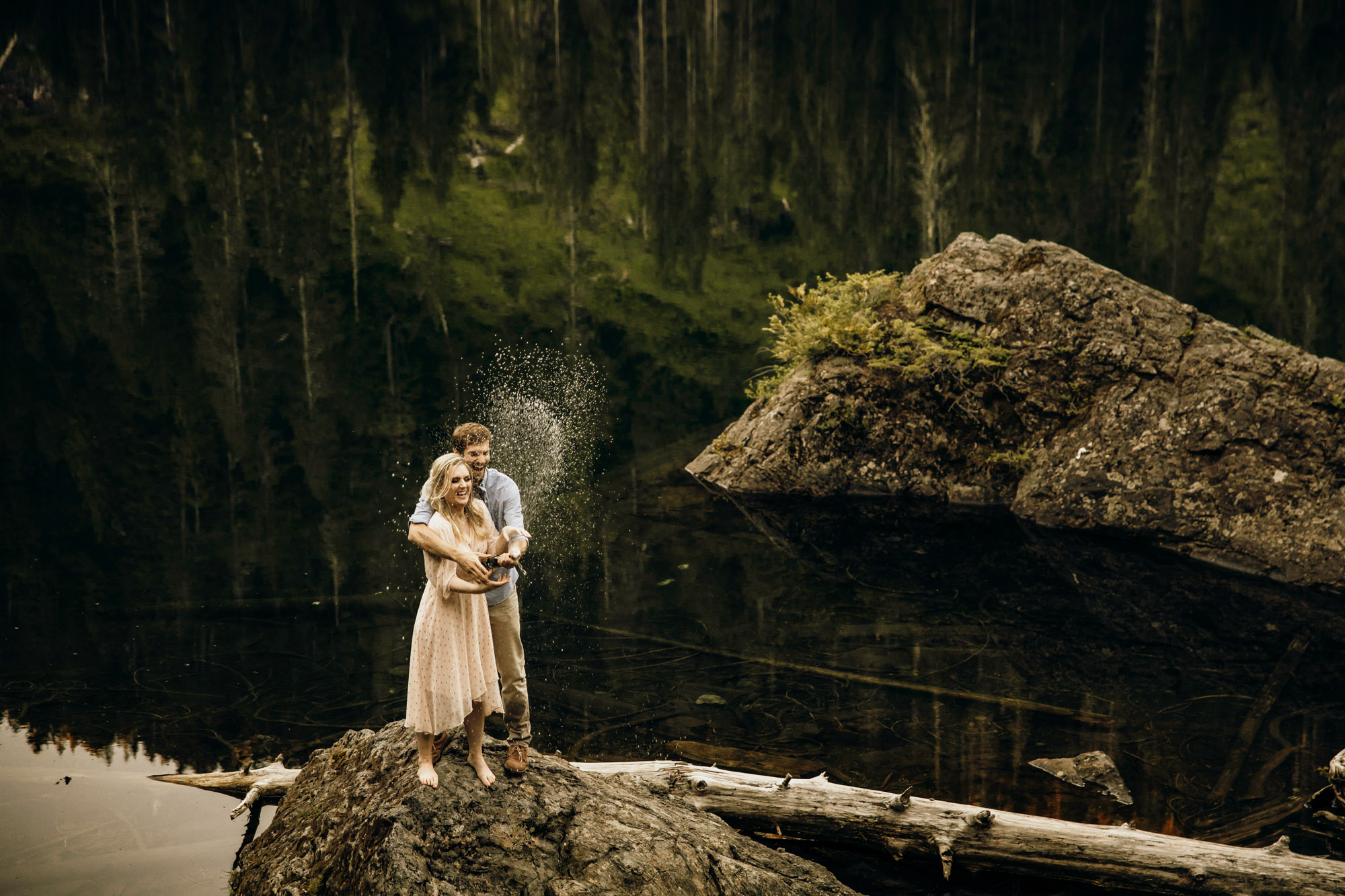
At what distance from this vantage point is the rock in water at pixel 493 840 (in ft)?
17.0

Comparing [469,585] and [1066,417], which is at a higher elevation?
[1066,417]

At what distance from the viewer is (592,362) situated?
2462 centimetres

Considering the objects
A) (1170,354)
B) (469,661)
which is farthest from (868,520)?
(469,661)

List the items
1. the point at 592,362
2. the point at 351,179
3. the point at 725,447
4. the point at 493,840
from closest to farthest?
the point at 493,840 → the point at 725,447 → the point at 592,362 → the point at 351,179

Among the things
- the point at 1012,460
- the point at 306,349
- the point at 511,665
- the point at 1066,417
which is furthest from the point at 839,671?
the point at 306,349

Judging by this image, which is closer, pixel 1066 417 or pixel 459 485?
pixel 459 485

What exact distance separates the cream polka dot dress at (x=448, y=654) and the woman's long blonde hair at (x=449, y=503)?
3cm

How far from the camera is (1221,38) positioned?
37062 millimetres

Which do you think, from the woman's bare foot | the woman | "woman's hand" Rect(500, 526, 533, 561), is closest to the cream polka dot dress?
the woman

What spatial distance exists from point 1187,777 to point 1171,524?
263 inches

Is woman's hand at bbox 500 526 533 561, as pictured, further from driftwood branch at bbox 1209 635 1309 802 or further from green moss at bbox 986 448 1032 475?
green moss at bbox 986 448 1032 475

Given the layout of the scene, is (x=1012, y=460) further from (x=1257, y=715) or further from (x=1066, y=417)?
(x=1257, y=715)

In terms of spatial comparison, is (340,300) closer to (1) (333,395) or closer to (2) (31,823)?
(1) (333,395)

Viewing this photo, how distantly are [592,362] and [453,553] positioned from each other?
1931 cm
